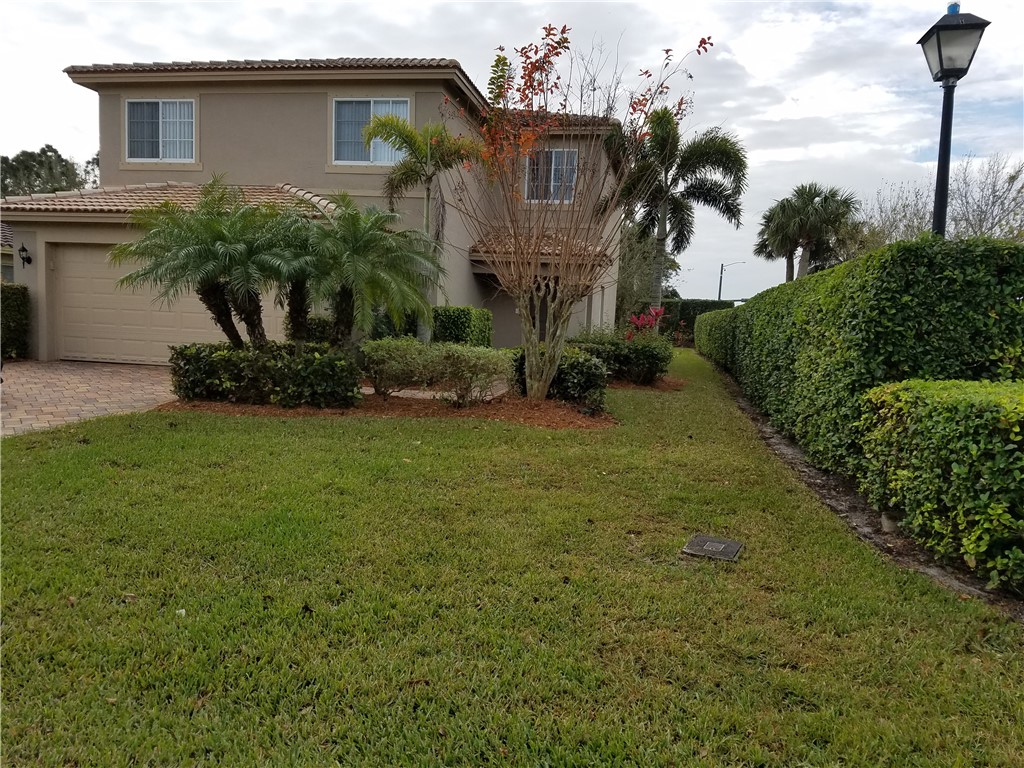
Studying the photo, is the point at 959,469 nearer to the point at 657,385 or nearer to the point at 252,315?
the point at 252,315

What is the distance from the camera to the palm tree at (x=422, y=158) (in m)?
12.2

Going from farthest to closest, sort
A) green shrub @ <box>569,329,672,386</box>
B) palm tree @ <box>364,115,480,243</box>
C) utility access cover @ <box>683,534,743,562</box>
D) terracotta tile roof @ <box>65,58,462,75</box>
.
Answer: terracotta tile roof @ <box>65,58,462,75</box> < green shrub @ <box>569,329,672,386</box> < palm tree @ <box>364,115,480,243</box> < utility access cover @ <box>683,534,743,562</box>

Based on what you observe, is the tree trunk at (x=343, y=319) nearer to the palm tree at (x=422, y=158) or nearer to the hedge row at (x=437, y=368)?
the hedge row at (x=437, y=368)

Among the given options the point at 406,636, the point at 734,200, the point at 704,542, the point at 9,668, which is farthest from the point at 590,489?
the point at 734,200

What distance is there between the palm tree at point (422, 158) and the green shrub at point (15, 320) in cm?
807

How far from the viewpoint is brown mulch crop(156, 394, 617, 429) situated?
8.34 m

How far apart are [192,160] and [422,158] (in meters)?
6.60

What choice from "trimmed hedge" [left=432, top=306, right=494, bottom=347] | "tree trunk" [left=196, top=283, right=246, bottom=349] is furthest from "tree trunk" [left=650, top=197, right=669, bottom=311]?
"tree trunk" [left=196, top=283, right=246, bottom=349]

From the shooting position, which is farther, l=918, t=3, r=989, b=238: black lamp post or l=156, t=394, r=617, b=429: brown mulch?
l=156, t=394, r=617, b=429: brown mulch

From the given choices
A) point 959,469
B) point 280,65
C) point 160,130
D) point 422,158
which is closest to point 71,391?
point 422,158

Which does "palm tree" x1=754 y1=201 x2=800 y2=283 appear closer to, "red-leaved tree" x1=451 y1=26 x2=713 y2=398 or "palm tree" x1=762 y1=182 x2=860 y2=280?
"palm tree" x1=762 y1=182 x2=860 y2=280

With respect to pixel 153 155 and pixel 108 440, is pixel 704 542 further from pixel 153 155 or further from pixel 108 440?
pixel 153 155

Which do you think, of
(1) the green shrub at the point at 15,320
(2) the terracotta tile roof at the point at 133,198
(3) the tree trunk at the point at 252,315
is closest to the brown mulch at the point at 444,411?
(3) the tree trunk at the point at 252,315

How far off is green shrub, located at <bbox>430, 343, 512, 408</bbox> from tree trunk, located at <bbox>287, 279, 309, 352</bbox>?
2.19 meters
